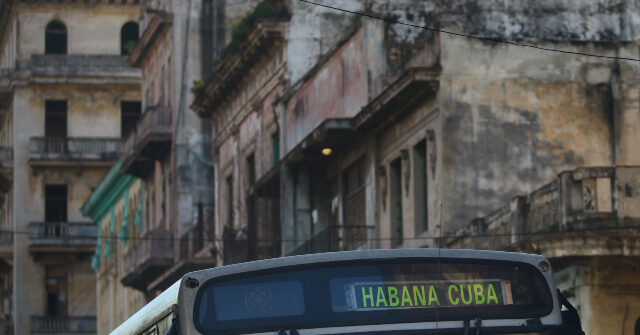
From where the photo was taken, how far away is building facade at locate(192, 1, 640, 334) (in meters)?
25.0

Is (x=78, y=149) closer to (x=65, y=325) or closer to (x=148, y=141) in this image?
(x=65, y=325)

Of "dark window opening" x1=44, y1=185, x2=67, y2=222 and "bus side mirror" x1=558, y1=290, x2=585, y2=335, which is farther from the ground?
"dark window opening" x1=44, y1=185, x2=67, y2=222

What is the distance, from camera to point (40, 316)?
60812 millimetres

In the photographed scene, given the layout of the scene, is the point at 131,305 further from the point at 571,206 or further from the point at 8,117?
the point at 571,206

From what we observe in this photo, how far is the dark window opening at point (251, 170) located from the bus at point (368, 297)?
26123mm

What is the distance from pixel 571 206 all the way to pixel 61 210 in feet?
142

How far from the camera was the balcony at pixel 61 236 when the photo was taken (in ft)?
198

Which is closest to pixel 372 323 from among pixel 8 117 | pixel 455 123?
pixel 455 123

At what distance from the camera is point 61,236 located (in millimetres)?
60562

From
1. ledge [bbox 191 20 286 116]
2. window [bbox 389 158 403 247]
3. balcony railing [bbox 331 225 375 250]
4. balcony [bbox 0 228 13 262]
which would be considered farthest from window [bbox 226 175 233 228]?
balcony [bbox 0 228 13 262]

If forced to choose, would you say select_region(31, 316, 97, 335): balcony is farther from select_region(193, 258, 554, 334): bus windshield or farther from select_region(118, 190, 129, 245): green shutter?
select_region(193, 258, 554, 334): bus windshield

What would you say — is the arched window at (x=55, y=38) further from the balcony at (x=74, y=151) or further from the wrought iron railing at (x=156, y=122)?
the wrought iron railing at (x=156, y=122)

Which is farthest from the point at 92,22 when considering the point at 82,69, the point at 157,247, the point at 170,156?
the point at 157,247

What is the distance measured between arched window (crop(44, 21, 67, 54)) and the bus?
52478 millimetres
